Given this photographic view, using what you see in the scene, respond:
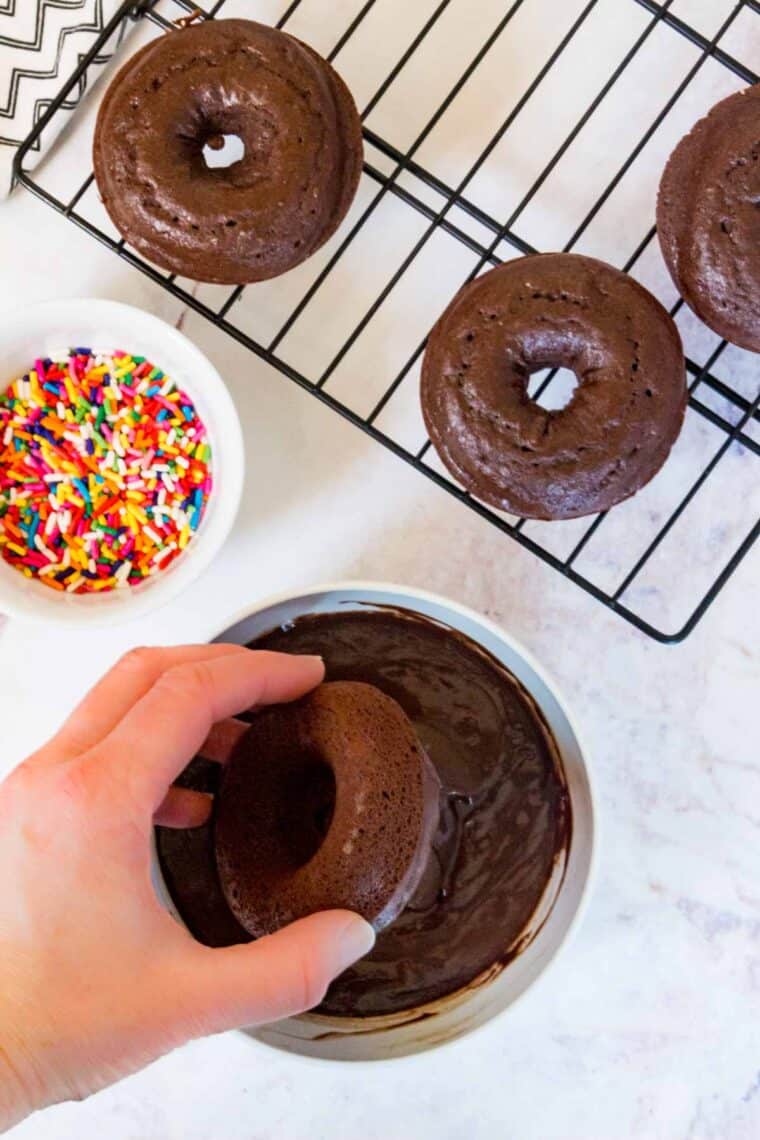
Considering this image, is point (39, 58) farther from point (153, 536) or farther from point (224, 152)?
point (153, 536)

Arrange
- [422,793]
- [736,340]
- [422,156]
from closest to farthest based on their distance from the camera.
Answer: [422,793], [736,340], [422,156]

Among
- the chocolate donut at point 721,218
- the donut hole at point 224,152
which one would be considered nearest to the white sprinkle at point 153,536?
the donut hole at point 224,152

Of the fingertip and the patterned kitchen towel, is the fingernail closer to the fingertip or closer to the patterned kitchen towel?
the fingertip

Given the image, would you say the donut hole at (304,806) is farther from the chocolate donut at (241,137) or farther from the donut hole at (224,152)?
the donut hole at (224,152)

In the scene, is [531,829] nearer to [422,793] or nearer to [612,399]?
[422,793]

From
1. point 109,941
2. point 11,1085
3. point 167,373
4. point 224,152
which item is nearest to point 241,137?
point 224,152

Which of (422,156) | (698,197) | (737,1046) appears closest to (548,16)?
(422,156)
